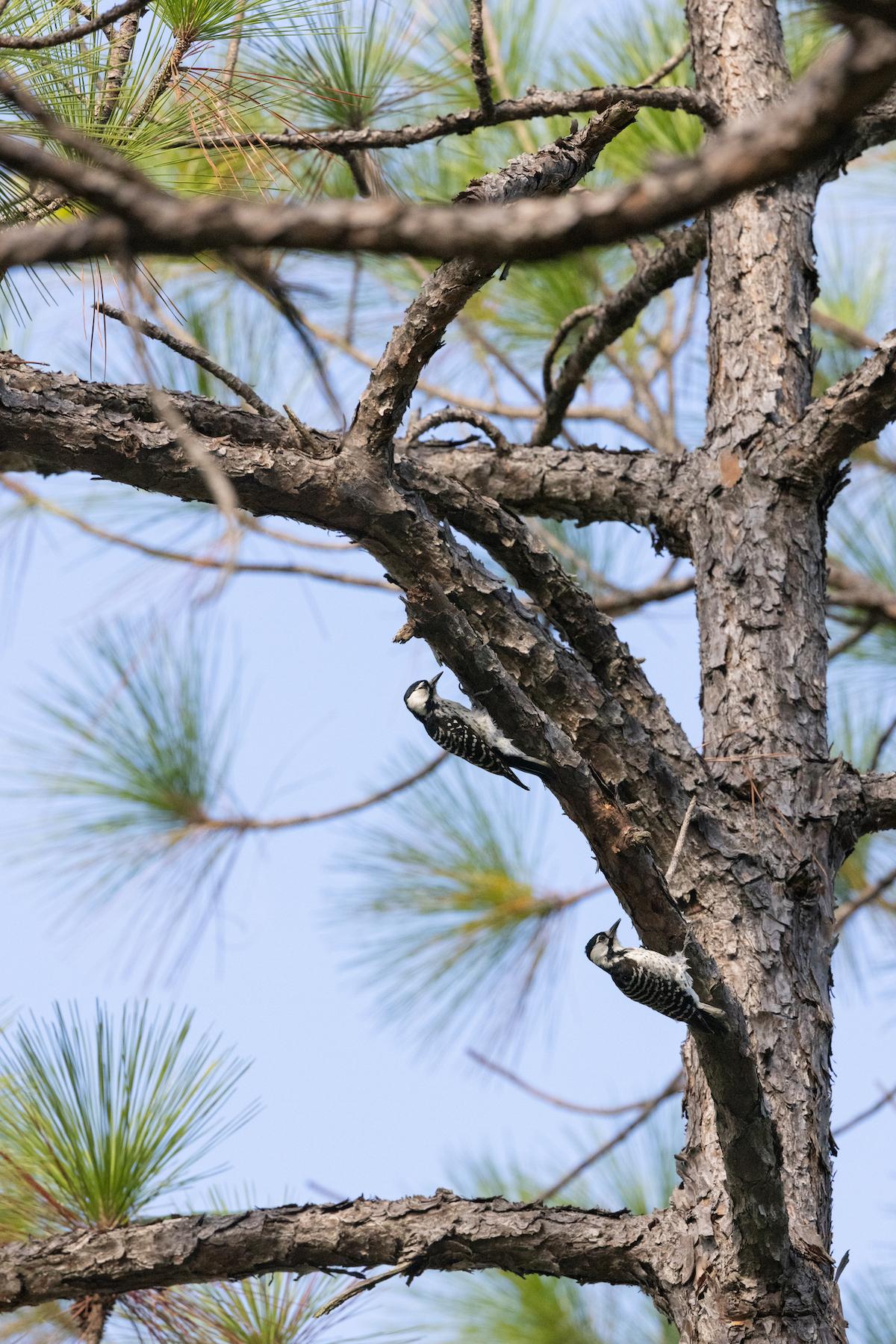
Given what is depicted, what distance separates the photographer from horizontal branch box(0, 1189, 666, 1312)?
5.22ft

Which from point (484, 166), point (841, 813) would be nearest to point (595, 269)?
point (484, 166)

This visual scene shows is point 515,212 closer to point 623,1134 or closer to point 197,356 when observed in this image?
point 197,356

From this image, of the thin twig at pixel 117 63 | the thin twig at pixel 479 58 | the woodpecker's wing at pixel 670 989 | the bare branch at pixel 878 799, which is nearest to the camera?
the woodpecker's wing at pixel 670 989

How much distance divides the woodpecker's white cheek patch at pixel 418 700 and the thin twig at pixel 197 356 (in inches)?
19.3

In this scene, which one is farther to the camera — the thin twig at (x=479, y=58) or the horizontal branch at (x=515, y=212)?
the thin twig at (x=479, y=58)

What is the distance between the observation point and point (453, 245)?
494 mm

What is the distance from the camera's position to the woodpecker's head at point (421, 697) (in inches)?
74.2

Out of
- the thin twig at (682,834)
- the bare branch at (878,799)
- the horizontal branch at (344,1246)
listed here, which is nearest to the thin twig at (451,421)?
the thin twig at (682,834)

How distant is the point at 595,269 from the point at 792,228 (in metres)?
0.96

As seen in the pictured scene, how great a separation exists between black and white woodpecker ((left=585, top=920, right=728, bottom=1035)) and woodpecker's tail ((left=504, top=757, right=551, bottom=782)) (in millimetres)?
221

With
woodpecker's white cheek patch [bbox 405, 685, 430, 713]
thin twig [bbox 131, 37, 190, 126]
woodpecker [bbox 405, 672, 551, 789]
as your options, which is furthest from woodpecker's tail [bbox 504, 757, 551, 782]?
thin twig [bbox 131, 37, 190, 126]

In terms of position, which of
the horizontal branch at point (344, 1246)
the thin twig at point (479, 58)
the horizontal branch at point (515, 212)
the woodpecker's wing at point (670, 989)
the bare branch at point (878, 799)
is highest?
the thin twig at point (479, 58)

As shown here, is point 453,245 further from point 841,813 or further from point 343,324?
point 343,324

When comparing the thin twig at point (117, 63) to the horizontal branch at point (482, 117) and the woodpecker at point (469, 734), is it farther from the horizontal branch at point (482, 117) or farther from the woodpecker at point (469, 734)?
the woodpecker at point (469, 734)
